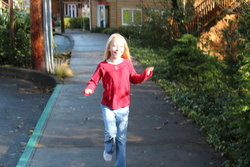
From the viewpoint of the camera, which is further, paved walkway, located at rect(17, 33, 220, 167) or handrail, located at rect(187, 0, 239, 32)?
handrail, located at rect(187, 0, 239, 32)

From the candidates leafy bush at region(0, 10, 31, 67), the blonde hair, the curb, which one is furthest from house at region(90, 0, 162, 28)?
the blonde hair

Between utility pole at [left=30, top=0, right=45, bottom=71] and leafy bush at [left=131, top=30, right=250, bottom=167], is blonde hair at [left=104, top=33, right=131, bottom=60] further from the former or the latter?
utility pole at [left=30, top=0, right=45, bottom=71]

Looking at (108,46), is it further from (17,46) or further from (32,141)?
(17,46)

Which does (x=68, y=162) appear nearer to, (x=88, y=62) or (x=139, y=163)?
(x=139, y=163)

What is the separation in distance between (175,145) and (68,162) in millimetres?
1540

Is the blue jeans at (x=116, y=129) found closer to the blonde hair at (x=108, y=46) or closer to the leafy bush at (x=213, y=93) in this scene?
the blonde hair at (x=108, y=46)

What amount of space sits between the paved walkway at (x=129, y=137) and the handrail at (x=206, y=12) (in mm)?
8954

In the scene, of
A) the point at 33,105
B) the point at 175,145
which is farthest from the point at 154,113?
the point at 33,105

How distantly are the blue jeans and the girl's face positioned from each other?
0.63 m

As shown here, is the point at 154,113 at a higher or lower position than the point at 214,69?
lower

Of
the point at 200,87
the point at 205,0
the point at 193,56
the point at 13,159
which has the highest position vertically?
the point at 205,0

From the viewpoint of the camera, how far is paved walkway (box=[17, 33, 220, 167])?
4879 mm

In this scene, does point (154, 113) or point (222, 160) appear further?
point (154, 113)

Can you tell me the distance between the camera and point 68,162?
486 cm
